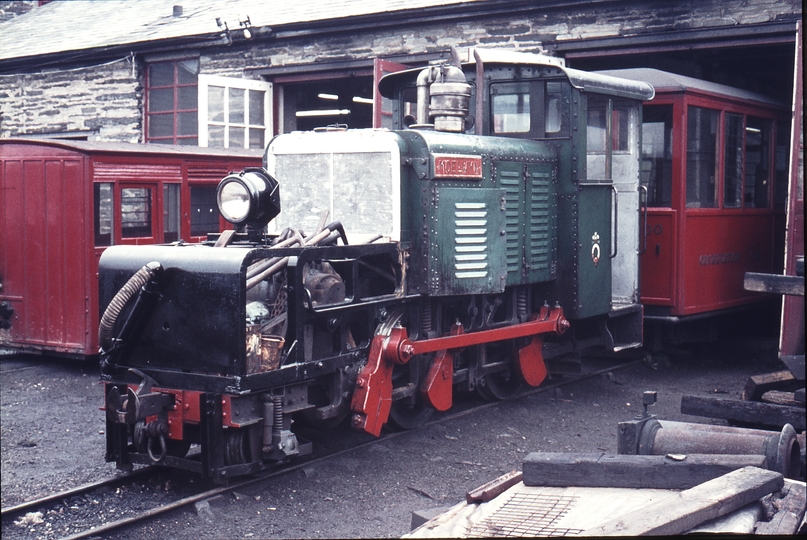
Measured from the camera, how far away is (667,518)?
3451 mm

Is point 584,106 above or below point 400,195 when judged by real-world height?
above

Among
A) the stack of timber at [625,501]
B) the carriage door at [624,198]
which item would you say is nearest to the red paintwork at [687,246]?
the carriage door at [624,198]

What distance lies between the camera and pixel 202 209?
10344 millimetres

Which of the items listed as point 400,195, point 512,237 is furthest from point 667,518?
point 512,237

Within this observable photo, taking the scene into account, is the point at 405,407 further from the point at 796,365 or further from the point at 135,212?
the point at 135,212

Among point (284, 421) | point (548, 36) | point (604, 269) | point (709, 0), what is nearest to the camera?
point (284, 421)

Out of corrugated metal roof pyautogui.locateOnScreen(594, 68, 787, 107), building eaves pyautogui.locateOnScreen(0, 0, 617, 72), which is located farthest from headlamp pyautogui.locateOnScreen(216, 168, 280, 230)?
building eaves pyautogui.locateOnScreen(0, 0, 617, 72)

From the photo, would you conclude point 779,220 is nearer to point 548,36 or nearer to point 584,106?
→ point 548,36

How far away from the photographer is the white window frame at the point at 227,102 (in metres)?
12.3

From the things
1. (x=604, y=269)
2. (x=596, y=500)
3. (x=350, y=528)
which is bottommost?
(x=350, y=528)

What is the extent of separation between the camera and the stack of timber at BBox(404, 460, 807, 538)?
3570mm

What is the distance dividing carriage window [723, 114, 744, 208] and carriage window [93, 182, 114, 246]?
6.16 metres

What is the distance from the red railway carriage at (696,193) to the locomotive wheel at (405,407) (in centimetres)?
307

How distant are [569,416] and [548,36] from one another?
19.2ft
